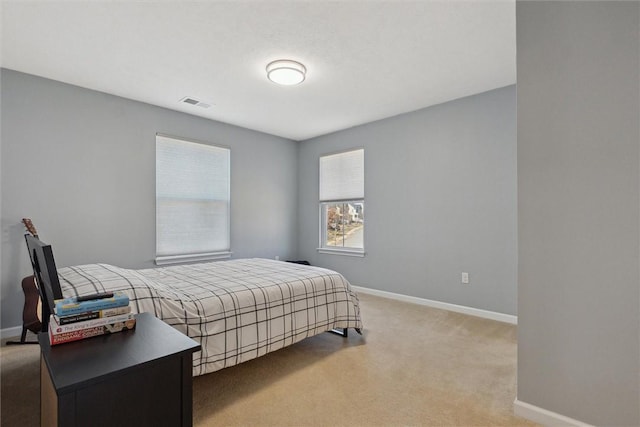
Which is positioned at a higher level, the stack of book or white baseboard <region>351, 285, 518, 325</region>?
the stack of book

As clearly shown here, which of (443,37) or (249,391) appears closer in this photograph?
(249,391)

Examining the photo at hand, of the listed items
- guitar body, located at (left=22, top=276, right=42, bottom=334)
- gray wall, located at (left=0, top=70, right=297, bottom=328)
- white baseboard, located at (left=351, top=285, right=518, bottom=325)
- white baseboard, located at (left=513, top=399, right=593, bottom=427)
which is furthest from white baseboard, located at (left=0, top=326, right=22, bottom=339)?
white baseboard, located at (left=513, top=399, right=593, bottom=427)

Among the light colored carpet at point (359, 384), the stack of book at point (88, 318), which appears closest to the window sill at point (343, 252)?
the light colored carpet at point (359, 384)

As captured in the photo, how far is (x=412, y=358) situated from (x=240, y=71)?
118 inches

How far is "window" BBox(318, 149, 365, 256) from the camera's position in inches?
191

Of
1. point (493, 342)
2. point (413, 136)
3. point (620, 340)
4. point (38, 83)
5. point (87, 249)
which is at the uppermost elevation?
point (38, 83)

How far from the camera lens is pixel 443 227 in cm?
389

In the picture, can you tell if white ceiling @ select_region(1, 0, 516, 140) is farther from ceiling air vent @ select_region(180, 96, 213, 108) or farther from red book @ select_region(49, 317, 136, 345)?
red book @ select_region(49, 317, 136, 345)

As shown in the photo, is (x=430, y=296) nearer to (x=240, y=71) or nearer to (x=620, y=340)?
(x=620, y=340)

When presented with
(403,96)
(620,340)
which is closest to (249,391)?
(620,340)

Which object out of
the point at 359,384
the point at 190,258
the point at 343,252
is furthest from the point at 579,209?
the point at 190,258

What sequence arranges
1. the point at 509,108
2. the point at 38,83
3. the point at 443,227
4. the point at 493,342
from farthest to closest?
1. the point at 443,227
2. the point at 509,108
3. the point at 38,83
4. the point at 493,342

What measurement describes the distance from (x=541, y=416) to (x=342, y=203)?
3722mm

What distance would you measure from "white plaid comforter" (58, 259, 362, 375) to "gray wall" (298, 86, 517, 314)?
1582mm
